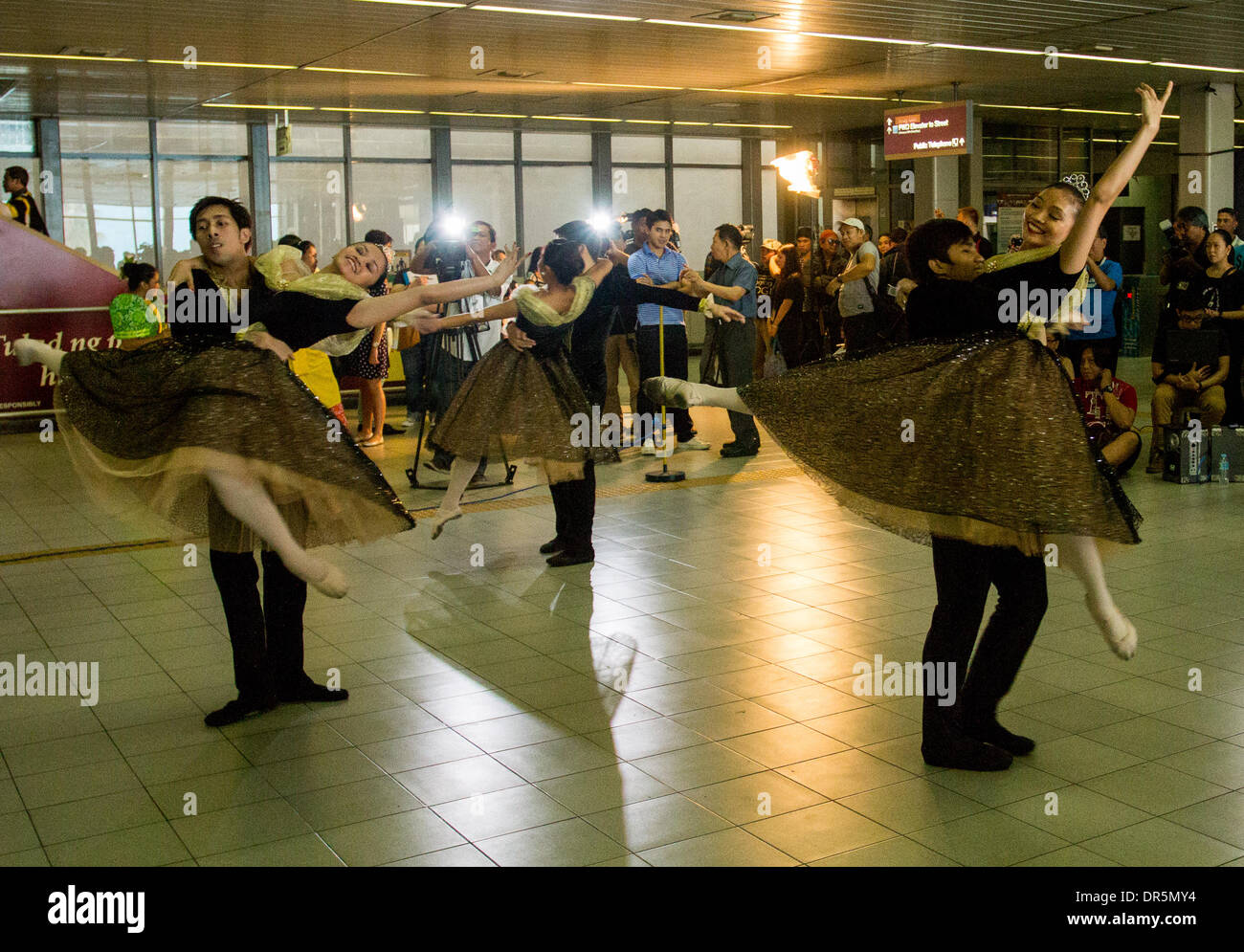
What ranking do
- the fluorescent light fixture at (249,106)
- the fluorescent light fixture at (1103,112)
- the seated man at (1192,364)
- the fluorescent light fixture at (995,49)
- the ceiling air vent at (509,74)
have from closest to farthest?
the seated man at (1192,364)
the fluorescent light fixture at (995,49)
the ceiling air vent at (509,74)
the fluorescent light fixture at (249,106)
the fluorescent light fixture at (1103,112)

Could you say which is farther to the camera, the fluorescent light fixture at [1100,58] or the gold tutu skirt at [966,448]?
the fluorescent light fixture at [1100,58]

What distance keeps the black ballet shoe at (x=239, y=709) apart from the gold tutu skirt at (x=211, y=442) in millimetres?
600

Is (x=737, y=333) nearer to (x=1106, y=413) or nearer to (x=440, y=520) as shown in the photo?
(x=1106, y=413)

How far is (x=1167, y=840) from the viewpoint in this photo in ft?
11.4

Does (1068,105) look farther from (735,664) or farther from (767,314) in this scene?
(735,664)

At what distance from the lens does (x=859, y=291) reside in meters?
11.8

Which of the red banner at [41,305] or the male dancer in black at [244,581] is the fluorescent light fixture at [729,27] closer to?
the red banner at [41,305]

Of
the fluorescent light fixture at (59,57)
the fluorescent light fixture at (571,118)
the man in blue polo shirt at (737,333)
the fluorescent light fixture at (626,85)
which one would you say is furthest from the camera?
the fluorescent light fixture at (571,118)

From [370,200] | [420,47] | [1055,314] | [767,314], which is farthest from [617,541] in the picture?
[370,200]

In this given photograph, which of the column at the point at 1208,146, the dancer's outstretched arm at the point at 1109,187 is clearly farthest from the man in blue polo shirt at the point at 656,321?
the column at the point at 1208,146

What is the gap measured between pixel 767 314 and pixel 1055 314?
31.0ft

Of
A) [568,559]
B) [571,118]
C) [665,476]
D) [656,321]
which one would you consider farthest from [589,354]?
[571,118]

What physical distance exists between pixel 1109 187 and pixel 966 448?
32.6 inches

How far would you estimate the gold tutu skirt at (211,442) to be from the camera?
4.18 meters
